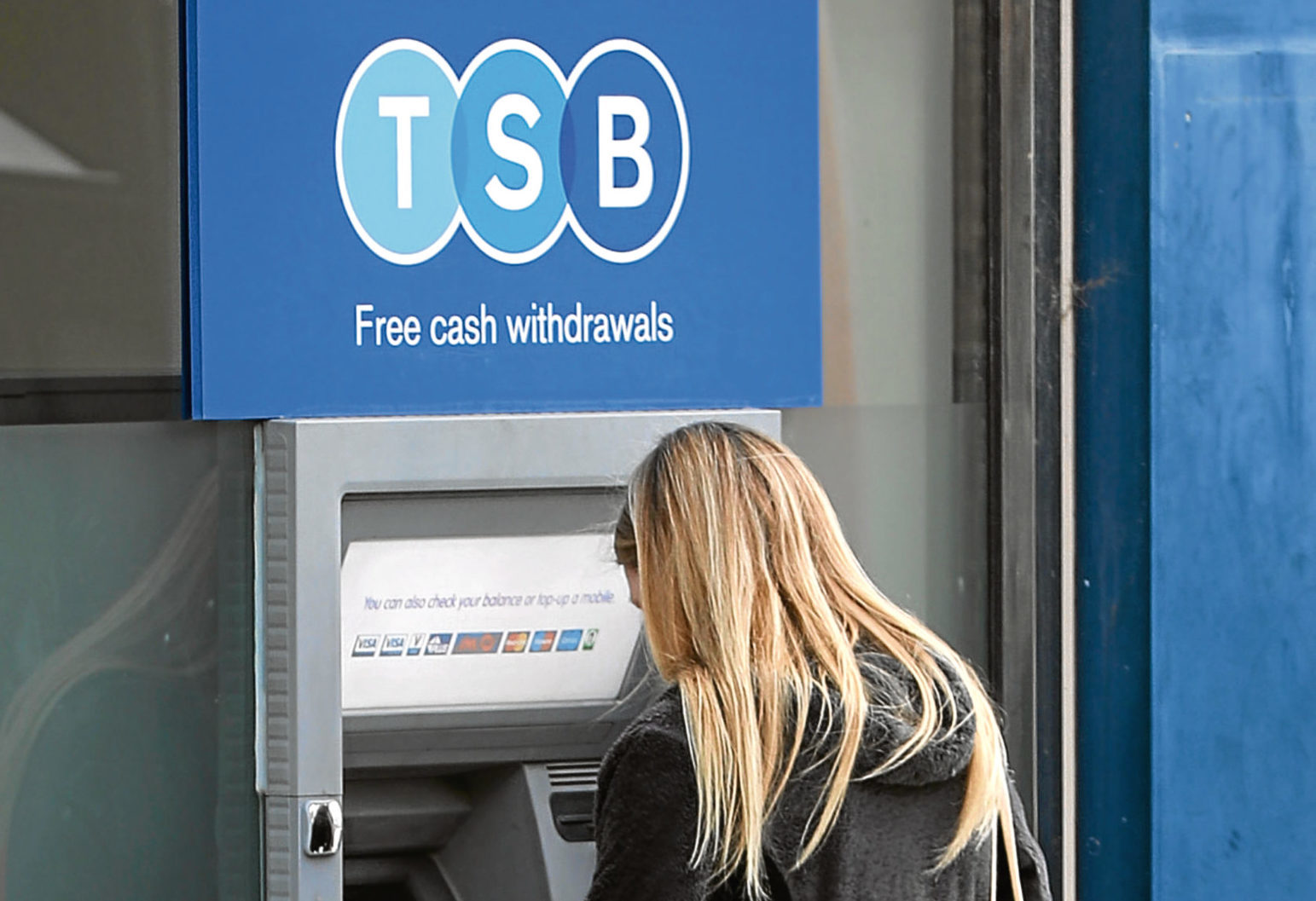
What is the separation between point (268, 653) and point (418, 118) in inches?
33.7

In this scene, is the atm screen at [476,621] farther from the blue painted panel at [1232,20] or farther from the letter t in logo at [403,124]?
the blue painted panel at [1232,20]

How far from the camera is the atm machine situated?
2.70 m

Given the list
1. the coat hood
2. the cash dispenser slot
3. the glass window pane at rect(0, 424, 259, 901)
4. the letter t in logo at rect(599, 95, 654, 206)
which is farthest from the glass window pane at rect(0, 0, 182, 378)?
the coat hood

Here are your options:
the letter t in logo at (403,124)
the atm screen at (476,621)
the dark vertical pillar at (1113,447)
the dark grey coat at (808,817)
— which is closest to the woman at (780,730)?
the dark grey coat at (808,817)

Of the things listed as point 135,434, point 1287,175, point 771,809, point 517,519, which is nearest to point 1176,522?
point 1287,175

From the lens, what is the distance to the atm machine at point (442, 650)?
270 centimetres

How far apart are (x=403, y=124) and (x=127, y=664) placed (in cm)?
96

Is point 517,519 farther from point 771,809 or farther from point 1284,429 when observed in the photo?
point 1284,429

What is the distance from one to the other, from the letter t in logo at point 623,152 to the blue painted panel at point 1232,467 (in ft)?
3.22

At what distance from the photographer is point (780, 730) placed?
80.1 inches

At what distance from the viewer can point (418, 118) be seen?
2.81 m

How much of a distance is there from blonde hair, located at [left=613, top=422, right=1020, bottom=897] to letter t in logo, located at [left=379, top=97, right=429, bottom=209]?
77 centimetres

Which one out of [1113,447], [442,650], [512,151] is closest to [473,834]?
[442,650]

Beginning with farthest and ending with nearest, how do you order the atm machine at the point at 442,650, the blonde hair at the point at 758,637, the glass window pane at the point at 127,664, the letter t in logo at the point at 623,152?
the letter t in logo at the point at 623,152
the glass window pane at the point at 127,664
the atm machine at the point at 442,650
the blonde hair at the point at 758,637
